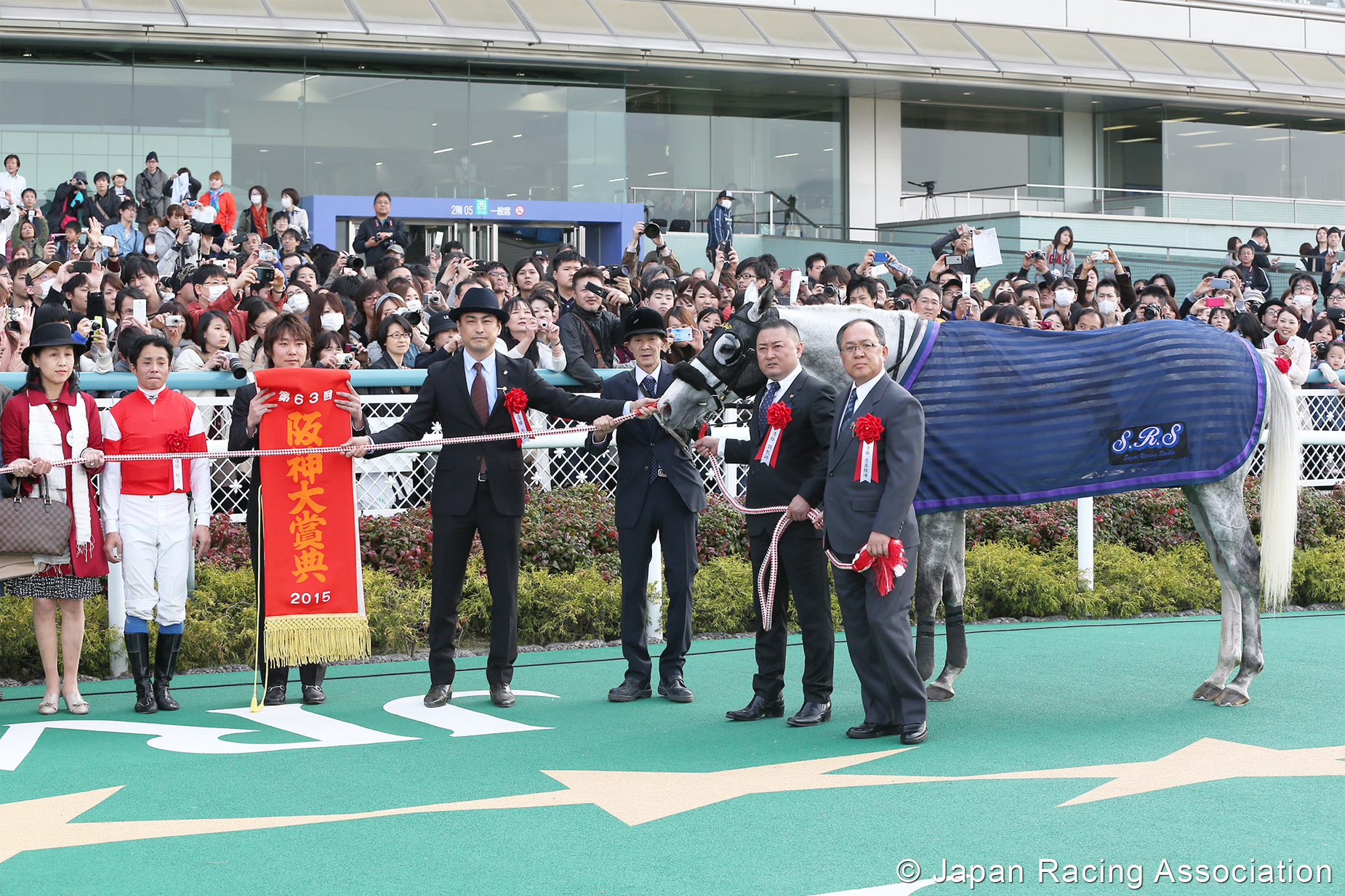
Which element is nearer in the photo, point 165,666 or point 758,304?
point 758,304

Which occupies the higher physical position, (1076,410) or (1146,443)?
(1076,410)

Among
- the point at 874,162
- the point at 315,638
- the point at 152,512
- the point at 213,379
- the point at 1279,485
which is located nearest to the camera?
the point at 152,512

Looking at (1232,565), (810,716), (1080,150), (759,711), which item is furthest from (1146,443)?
(1080,150)

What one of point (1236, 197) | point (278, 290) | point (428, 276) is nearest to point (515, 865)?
point (278, 290)

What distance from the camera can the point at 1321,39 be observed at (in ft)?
81.0

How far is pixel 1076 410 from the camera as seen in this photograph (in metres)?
5.83

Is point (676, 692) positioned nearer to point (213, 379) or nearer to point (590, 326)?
point (213, 379)

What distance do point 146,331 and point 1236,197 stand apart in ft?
65.9

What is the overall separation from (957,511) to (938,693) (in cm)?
85

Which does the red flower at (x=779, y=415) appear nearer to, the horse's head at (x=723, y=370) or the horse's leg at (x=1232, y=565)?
the horse's head at (x=723, y=370)

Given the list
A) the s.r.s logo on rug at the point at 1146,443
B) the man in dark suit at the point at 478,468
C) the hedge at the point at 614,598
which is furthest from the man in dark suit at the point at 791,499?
the hedge at the point at 614,598

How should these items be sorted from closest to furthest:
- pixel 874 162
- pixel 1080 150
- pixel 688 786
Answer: pixel 688 786
pixel 874 162
pixel 1080 150

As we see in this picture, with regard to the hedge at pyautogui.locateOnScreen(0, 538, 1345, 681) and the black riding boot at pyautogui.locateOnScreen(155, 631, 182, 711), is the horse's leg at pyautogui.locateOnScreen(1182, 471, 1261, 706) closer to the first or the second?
the hedge at pyautogui.locateOnScreen(0, 538, 1345, 681)

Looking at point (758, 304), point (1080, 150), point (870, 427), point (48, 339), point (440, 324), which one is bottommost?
point (870, 427)
